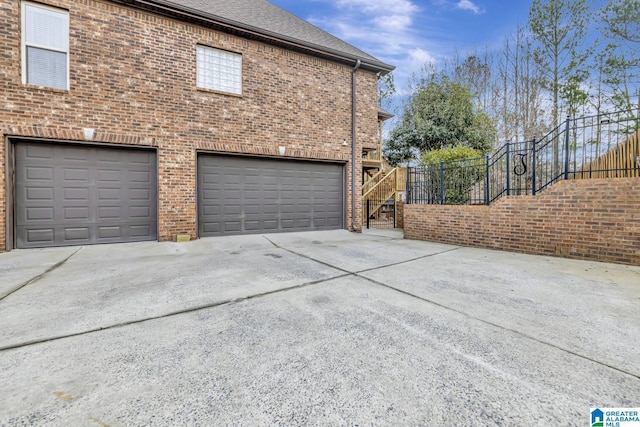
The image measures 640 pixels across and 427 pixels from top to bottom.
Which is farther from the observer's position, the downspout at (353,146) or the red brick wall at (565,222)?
the downspout at (353,146)

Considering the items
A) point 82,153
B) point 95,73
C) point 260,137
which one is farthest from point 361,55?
point 82,153

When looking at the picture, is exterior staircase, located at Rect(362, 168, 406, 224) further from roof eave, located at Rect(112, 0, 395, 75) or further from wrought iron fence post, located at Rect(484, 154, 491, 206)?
wrought iron fence post, located at Rect(484, 154, 491, 206)

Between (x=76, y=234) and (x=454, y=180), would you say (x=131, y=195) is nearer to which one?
(x=76, y=234)

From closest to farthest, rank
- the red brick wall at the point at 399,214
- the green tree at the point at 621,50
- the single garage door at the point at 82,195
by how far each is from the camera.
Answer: the single garage door at the point at 82,195
the red brick wall at the point at 399,214
the green tree at the point at 621,50

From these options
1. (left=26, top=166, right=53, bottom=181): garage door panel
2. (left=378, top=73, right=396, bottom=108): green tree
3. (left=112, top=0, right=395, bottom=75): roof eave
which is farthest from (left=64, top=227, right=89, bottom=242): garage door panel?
(left=378, top=73, right=396, bottom=108): green tree

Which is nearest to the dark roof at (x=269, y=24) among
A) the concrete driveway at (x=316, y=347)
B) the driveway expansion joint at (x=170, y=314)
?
the concrete driveway at (x=316, y=347)

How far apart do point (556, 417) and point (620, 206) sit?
5041 mm

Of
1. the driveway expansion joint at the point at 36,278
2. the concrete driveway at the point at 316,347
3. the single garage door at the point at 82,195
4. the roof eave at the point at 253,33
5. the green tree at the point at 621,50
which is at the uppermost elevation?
the green tree at the point at 621,50

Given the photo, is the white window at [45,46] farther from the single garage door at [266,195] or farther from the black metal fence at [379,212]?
the black metal fence at [379,212]

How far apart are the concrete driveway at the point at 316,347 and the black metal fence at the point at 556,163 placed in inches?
89.7

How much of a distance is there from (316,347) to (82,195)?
677 centimetres

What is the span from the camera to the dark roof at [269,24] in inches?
270

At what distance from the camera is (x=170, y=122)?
A: 6.64 meters

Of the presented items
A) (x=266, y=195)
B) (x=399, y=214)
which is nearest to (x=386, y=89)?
(x=399, y=214)
